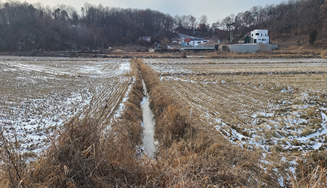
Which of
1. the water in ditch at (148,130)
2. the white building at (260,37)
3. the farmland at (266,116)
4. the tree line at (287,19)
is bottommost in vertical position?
the water in ditch at (148,130)

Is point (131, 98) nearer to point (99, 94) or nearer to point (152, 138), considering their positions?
point (99, 94)

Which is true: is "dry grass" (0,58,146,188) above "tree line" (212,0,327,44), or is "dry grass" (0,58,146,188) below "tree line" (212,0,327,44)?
below

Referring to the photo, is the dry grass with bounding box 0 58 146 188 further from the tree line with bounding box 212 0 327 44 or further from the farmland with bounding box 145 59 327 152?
the tree line with bounding box 212 0 327 44

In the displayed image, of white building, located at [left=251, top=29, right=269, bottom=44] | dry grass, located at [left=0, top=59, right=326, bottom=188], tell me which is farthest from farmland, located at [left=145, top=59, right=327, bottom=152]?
white building, located at [left=251, top=29, right=269, bottom=44]

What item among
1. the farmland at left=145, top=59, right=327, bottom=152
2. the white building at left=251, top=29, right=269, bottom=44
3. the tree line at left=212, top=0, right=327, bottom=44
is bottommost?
the farmland at left=145, top=59, right=327, bottom=152

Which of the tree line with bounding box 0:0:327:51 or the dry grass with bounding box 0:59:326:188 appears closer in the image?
the dry grass with bounding box 0:59:326:188

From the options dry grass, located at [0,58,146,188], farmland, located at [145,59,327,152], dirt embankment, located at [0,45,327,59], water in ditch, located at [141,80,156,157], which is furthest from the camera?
dirt embankment, located at [0,45,327,59]

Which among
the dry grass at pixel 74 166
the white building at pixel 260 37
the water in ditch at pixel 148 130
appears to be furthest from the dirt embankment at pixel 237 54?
the dry grass at pixel 74 166

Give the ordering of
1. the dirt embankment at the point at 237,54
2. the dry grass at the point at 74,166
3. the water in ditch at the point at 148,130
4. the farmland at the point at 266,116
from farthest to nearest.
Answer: the dirt embankment at the point at 237,54, the water in ditch at the point at 148,130, the farmland at the point at 266,116, the dry grass at the point at 74,166

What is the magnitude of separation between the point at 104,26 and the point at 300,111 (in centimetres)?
11418

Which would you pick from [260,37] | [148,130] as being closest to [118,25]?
[260,37]

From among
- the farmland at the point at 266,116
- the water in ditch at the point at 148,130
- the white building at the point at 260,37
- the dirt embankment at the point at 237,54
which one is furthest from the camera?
the white building at the point at 260,37

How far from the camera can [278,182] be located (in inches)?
174

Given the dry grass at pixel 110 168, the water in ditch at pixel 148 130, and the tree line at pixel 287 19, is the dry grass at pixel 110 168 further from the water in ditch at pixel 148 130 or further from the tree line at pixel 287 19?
the tree line at pixel 287 19
